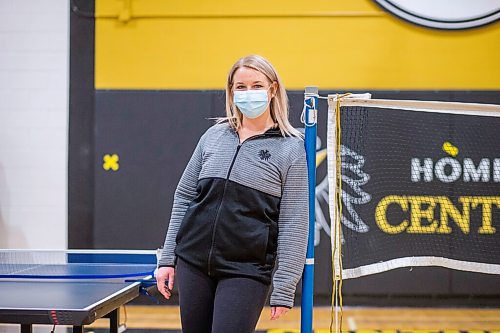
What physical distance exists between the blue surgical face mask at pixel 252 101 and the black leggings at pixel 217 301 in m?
0.60

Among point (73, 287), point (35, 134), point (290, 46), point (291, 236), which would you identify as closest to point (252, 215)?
point (291, 236)

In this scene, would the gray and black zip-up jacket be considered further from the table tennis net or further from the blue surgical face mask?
the table tennis net

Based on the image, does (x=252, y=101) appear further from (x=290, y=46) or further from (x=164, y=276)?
(x=290, y=46)

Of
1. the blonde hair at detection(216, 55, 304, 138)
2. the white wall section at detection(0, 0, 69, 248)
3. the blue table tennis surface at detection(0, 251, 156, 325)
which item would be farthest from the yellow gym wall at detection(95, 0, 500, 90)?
the blonde hair at detection(216, 55, 304, 138)

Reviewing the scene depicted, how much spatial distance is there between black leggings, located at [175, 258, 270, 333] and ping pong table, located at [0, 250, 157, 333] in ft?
1.10

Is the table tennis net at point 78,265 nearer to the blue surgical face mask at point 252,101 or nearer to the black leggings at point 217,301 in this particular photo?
the black leggings at point 217,301

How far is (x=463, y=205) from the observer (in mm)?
5715

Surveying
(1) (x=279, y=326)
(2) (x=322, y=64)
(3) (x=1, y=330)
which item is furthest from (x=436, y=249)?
(3) (x=1, y=330)

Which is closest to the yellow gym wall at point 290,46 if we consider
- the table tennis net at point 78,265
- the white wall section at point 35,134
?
the white wall section at point 35,134

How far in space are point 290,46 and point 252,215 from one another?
410 cm

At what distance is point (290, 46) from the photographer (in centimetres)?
617

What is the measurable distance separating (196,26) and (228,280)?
14.2ft

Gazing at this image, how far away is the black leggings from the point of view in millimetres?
2189

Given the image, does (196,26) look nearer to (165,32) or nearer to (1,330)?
(165,32)
